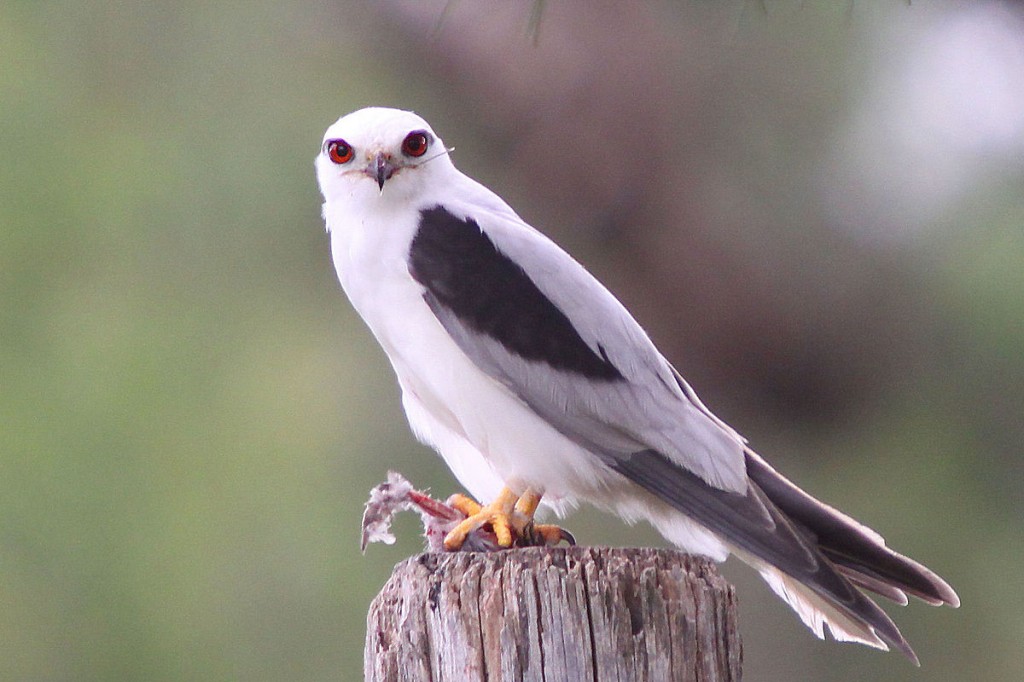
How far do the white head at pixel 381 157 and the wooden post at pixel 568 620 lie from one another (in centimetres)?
147

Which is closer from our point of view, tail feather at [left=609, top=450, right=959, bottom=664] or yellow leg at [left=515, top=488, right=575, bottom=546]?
tail feather at [left=609, top=450, right=959, bottom=664]

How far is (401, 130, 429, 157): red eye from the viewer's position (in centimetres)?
365

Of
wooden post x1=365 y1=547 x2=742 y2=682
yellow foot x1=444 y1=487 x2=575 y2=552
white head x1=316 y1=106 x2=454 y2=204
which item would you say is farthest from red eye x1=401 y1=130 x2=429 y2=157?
wooden post x1=365 y1=547 x2=742 y2=682

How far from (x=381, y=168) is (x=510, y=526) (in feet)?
3.62

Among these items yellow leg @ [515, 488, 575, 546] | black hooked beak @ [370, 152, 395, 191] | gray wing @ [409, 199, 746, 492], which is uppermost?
black hooked beak @ [370, 152, 395, 191]

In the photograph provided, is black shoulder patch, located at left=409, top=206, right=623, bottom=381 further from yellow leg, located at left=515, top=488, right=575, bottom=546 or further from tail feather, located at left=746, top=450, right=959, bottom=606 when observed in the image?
tail feather, located at left=746, top=450, right=959, bottom=606

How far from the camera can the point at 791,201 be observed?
533 cm

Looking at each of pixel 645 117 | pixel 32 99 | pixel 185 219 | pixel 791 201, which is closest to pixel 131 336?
pixel 185 219

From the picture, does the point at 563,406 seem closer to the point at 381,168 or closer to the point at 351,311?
the point at 381,168

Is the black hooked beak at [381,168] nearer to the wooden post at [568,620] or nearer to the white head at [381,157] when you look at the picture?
the white head at [381,157]

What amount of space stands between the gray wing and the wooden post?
83 cm

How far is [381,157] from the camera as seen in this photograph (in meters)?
3.60

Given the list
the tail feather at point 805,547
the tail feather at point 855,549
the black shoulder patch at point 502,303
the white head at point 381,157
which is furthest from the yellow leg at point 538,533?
the white head at point 381,157

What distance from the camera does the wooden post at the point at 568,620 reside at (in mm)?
2283
